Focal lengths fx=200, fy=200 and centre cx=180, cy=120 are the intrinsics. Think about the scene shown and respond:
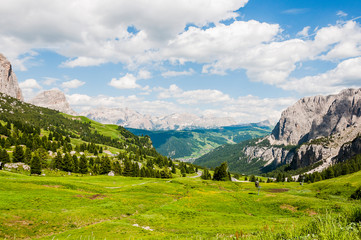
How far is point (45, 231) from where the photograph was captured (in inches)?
1214

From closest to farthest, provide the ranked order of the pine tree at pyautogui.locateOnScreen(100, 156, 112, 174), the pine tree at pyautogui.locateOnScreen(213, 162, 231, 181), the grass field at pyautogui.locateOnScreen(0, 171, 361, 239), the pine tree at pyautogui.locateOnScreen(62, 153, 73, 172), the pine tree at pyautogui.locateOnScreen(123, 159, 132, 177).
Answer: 1. the grass field at pyautogui.locateOnScreen(0, 171, 361, 239)
2. the pine tree at pyautogui.locateOnScreen(62, 153, 73, 172)
3. the pine tree at pyautogui.locateOnScreen(213, 162, 231, 181)
4. the pine tree at pyautogui.locateOnScreen(100, 156, 112, 174)
5. the pine tree at pyautogui.locateOnScreen(123, 159, 132, 177)

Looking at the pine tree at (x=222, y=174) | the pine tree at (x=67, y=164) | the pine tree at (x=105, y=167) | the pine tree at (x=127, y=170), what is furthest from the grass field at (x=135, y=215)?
the pine tree at (x=127, y=170)

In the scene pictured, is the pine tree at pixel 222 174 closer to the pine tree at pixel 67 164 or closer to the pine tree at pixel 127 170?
the pine tree at pixel 127 170

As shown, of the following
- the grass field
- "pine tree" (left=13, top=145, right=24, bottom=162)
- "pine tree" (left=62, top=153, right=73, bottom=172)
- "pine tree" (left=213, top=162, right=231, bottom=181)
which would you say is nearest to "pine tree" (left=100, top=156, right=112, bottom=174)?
"pine tree" (left=62, top=153, right=73, bottom=172)

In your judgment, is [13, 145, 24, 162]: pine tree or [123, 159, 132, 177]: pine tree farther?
[123, 159, 132, 177]: pine tree

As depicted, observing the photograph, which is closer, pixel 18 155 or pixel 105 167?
pixel 18 155

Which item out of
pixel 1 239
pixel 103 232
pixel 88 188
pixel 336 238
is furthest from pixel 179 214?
pixel 336 238

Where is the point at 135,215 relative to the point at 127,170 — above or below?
above

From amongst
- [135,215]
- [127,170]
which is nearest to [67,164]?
[127,170]

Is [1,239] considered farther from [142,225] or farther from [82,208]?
[142,225]

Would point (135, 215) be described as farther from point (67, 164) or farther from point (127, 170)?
point (127, 170)

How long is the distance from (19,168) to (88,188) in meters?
60.6

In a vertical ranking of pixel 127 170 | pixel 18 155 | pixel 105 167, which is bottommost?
pixel 127 170

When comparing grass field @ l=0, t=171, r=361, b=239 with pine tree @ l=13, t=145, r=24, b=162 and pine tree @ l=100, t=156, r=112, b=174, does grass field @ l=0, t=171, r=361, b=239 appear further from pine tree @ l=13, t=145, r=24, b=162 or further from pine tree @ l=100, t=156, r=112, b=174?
pine tree @ l=100, t=156, r=112, b=174
